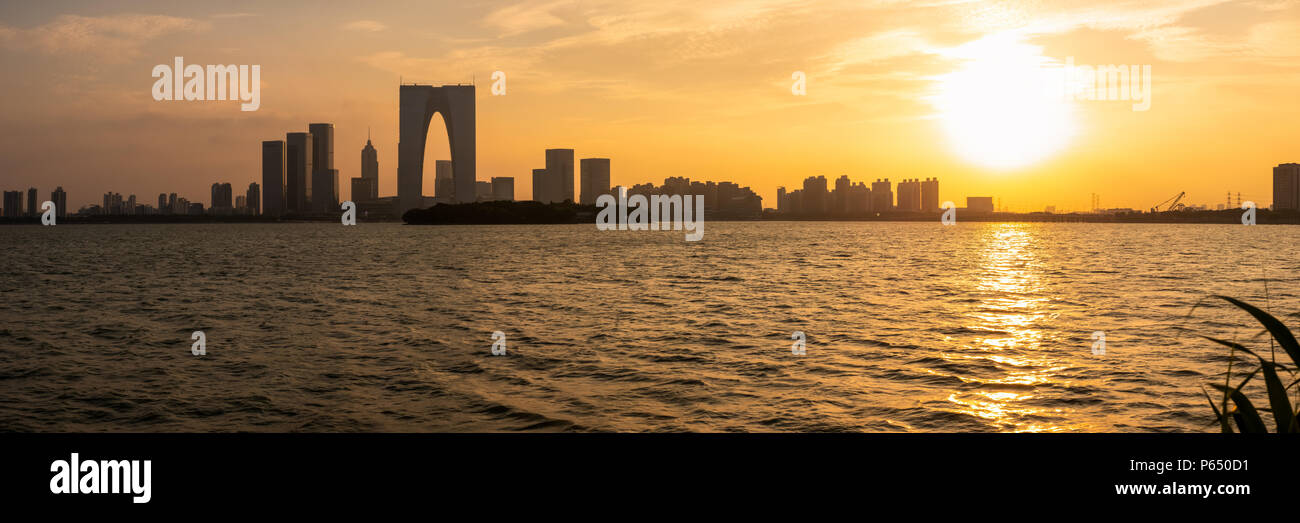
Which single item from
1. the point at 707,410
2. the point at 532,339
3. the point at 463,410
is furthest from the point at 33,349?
the point at 707,410

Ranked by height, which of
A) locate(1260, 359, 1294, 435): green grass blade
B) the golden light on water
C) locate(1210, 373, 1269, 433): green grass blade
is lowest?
the golden light on water

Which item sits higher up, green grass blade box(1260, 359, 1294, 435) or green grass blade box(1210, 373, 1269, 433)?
green grass blade box(1260, 359, 1294, 435)

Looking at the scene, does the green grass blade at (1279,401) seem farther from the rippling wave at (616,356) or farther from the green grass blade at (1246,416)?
the rippling wave at (616,356)

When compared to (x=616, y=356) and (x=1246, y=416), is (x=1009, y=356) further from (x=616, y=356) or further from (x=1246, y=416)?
(x=1246, y=416)

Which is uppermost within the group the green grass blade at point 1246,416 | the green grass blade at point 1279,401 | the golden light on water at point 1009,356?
the green grass blade at point 1279,401

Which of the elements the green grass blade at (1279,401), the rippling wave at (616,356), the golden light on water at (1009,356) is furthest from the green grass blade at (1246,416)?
the golden light on water at (1009,356)

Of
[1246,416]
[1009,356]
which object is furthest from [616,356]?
[1246,416]

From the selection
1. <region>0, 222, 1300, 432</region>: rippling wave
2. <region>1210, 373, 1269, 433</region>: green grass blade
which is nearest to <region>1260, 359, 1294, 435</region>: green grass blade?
<region>1210, 373, 1269, 433</region>: green grass blade

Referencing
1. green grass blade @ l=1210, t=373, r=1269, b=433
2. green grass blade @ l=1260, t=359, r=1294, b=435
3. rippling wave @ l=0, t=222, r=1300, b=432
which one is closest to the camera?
green grass blade @ l=1260, t=359, r=1294, b=435

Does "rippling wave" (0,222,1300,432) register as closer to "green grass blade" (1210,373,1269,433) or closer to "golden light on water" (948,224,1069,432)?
"golden light on water" (948,224,1069,432)

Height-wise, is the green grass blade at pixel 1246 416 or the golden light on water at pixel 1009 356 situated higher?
the green grass blade at pixel 1246 416
